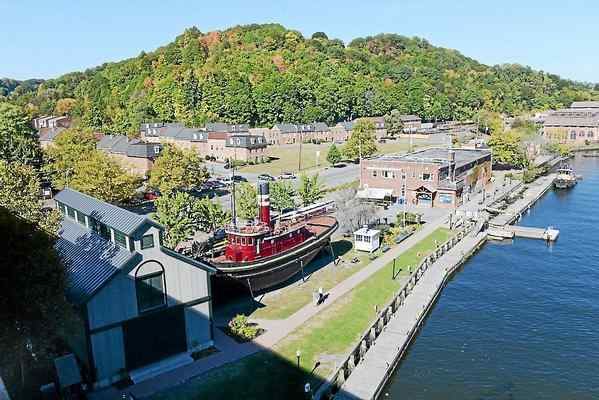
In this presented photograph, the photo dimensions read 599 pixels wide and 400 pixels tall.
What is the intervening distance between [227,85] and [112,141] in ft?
199

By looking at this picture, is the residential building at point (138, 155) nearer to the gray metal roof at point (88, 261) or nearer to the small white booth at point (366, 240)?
the small white booth at point (366, 240)

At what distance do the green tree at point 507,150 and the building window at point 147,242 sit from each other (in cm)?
8174

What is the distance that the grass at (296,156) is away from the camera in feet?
300

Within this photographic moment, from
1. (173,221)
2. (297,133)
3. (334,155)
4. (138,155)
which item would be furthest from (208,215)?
(297,133)

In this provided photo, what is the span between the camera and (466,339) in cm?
3041

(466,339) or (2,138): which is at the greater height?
(2,138)

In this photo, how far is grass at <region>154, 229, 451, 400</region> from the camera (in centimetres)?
2231

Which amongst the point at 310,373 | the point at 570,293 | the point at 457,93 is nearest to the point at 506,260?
the point at 570,293

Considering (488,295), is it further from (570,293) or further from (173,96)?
(173,96)

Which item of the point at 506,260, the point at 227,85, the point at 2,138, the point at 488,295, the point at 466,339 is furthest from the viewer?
the point at 227,85

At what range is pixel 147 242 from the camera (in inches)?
920

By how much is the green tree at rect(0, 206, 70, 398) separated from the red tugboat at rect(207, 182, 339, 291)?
12.0 m

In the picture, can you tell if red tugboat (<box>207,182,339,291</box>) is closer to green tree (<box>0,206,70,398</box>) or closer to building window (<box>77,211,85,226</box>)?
building window (<box>77,211,85,226</box>)

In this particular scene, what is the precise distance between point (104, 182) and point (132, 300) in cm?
3043
